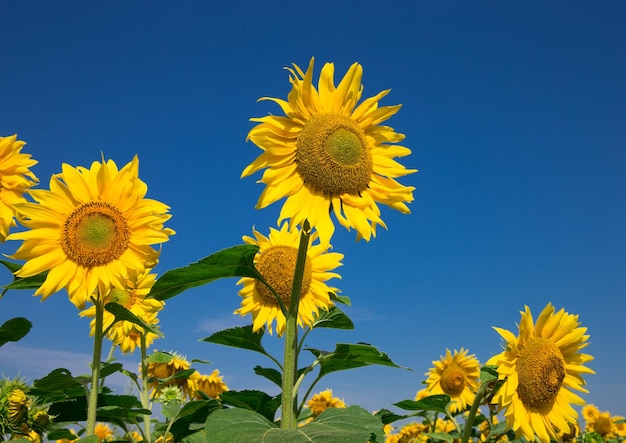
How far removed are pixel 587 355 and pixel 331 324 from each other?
189 centimetres

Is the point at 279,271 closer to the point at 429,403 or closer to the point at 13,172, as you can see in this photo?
the point at 429,403

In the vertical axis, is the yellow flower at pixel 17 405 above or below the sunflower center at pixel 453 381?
below

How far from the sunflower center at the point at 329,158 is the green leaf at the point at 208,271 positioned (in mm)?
631

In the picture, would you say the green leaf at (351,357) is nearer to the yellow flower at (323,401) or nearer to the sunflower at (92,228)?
the sunflower at (92,228)

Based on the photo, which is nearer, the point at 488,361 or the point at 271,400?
the point at 488,361

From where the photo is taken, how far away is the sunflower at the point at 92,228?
3.81 metres

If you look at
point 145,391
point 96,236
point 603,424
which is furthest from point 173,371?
point 603,424

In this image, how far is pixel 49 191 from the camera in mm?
3871

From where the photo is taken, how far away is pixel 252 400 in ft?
14.3

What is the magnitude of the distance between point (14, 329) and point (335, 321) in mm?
2100

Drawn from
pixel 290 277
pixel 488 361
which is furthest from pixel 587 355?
pixel 290 277

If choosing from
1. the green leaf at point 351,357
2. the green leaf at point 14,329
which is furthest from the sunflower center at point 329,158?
the green leaf at point 14,329

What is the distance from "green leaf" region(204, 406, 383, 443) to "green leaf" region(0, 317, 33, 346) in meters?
1.72

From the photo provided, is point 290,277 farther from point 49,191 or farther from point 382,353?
point 49,191
